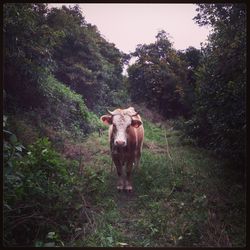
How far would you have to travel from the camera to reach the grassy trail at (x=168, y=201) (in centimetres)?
338

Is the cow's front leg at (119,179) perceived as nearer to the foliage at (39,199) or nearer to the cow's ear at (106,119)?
the cow's ear at (106,119)

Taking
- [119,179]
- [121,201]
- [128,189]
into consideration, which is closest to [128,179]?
[119,179]

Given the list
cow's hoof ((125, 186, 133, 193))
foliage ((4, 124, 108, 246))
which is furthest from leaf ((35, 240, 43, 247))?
cow's hoof ((125, 186, 133, 193))

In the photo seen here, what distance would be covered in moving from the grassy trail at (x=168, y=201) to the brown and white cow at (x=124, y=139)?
0.12m

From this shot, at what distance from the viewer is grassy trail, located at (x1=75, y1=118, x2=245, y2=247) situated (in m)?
3.38

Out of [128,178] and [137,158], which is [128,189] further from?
[137,158]

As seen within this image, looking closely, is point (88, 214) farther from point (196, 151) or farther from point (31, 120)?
point (196, 151)

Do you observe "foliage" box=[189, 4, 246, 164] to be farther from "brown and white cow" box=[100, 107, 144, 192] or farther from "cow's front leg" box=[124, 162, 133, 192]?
"cow's front leg" box=[124, 162, 133, 192]

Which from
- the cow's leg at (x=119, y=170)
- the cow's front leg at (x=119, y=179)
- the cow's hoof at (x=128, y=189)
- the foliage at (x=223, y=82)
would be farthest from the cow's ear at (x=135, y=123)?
the cow's hoof at (x=128, y=189)

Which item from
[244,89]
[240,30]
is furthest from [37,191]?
[240,30]

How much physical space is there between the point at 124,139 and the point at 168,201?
1035mm

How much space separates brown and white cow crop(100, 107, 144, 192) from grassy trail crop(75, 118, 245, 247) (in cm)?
12

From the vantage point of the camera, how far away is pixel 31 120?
159 inches

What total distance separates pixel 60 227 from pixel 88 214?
0.38 m
